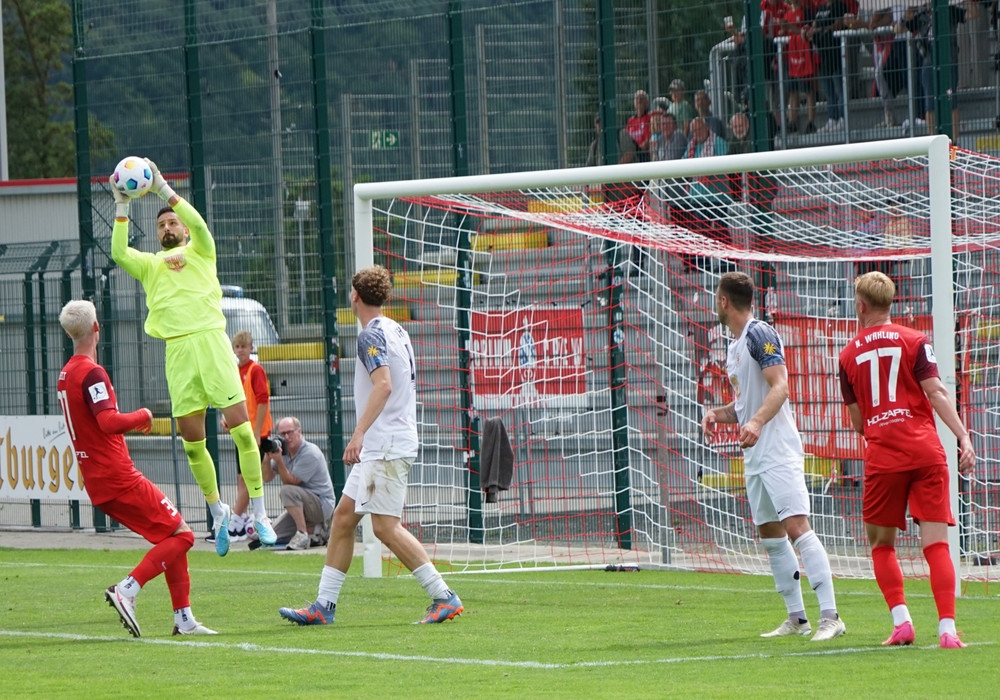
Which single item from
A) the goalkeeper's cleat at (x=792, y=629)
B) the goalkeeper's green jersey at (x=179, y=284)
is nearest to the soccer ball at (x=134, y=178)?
the goalkeeper's green jersey at (x=179, y=284)

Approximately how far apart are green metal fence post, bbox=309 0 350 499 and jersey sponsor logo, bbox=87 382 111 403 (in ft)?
22.9

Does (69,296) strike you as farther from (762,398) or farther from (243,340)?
(762,398)

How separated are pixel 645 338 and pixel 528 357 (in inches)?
47.5

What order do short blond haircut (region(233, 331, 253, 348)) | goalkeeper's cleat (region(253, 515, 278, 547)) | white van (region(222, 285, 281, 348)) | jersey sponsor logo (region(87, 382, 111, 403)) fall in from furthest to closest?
white van (region(222, 285, 281, 348)) < short blond haircut (region(233, 331, 253, 348)) < goalkeeper's cleat (region(253, 515, 278, 547)) < jersey sponsor logo (region(87, 382, 111, 403))

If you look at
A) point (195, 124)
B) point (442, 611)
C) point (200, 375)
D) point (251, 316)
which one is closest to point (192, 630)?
point (442, 611)

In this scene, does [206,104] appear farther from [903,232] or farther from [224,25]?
[903,232]

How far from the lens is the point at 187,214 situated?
35.1 feet

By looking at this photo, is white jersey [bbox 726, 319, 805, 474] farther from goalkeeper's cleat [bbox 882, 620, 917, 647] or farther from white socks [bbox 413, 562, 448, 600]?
white socks [bbox 413, 562, 448, 600]

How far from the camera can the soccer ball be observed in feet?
34.4

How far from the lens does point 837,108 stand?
1479cm

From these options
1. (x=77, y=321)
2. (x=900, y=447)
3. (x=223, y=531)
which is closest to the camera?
(x=900, y=447)

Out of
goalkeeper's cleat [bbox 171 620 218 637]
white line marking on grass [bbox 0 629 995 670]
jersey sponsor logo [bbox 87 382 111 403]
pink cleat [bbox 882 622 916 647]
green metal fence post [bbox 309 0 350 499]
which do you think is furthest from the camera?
green metal fence post [bbox 309 0 350 499]

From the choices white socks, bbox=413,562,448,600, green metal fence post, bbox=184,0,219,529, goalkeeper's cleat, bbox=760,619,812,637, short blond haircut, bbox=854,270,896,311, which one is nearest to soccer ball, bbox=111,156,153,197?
white socks, bbox=413,562,448,600

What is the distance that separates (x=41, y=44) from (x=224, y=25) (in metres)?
35.6
